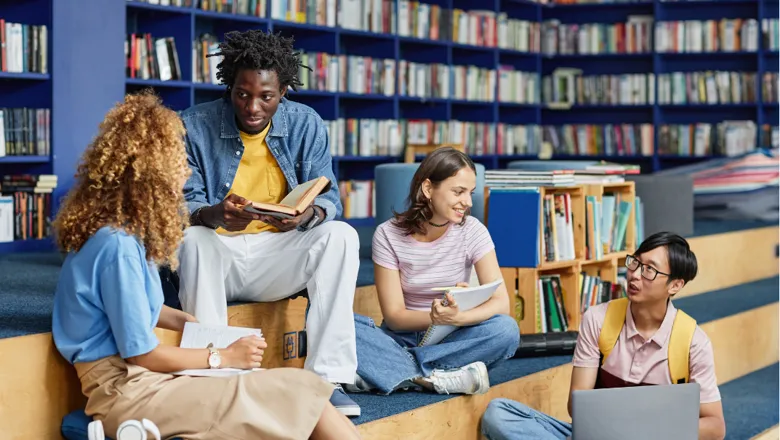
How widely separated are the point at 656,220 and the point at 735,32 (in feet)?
8.55

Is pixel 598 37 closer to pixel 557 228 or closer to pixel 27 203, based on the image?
pixel 557 228

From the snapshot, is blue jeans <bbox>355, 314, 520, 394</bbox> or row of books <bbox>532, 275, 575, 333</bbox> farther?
row of books <bbox>532, 275, 575, 333</bbox>

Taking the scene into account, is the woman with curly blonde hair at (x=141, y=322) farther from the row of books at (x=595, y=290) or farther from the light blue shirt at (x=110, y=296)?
the row of books at (x=595, y=290)

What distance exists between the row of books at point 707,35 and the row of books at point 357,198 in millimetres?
2623

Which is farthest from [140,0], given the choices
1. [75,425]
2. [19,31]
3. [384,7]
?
[75,425]

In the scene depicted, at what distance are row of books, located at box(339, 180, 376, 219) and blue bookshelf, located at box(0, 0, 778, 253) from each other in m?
0.06

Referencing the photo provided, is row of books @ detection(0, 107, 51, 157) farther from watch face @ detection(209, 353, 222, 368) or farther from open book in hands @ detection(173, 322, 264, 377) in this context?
watch face @ detection(209, 353, 222, 368)

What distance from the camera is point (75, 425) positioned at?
2373 millimetres

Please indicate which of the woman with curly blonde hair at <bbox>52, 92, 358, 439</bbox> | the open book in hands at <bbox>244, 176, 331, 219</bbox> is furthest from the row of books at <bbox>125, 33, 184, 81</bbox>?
the woman with curly blonde hair at <bbox>52, 92, 358, 439</bbox>

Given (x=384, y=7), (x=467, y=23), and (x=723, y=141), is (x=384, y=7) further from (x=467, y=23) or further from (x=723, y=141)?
(x=723, y=141)

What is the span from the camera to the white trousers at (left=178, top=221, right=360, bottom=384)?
2717 mm

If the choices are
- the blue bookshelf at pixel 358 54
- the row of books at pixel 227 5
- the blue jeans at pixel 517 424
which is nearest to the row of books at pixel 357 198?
the blue bookshelf at pixel 358 54

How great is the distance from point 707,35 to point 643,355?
5.33 metres

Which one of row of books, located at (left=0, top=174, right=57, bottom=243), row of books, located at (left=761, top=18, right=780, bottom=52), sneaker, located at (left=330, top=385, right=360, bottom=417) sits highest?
row of books, located at (left=761, top=18, right=780, bottom=52)
